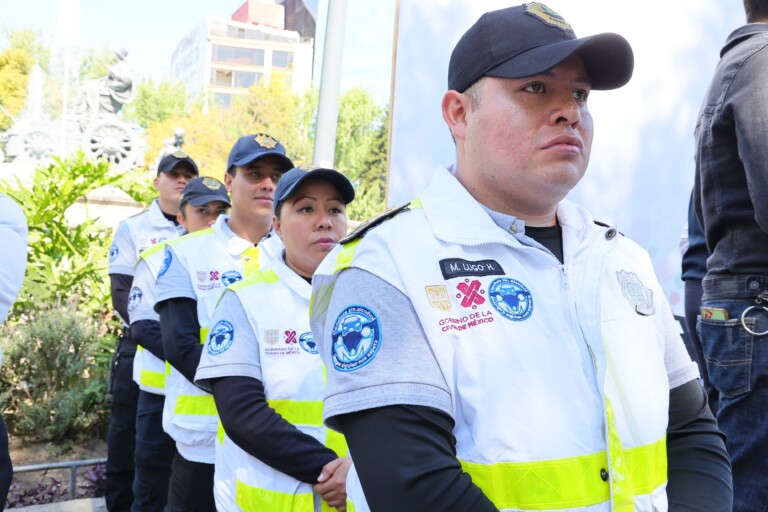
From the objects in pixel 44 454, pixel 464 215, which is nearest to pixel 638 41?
pixel 464 215

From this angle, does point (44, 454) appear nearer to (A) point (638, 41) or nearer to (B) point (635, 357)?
(A) point (638, 41)

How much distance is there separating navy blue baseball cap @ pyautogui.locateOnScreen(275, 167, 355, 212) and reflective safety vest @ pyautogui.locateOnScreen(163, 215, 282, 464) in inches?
13.5

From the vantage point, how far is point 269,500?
2.50m

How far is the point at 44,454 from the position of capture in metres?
6.39

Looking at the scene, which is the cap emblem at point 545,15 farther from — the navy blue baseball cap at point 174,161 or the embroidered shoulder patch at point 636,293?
the navy blue baseball cap at point 174,161

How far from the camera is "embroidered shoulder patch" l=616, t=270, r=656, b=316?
169 centimetres

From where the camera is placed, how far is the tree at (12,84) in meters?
50.8

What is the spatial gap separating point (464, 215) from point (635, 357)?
0.46 m

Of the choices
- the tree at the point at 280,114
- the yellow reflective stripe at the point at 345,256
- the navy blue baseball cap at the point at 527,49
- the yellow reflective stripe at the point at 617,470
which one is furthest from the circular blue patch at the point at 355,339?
the tree at the point at 280,114

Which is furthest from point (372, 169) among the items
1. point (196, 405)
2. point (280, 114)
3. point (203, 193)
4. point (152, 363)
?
point (196, 405)

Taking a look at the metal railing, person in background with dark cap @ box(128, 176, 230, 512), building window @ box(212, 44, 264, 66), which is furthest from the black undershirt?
building window @ box(212, 44, 264, 66)

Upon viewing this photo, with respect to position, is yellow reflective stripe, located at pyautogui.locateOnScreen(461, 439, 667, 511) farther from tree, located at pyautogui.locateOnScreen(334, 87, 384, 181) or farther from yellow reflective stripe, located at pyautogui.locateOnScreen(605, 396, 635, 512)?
tree, located at pyautogui.locateOnScreen(334, 87, 384, 181)

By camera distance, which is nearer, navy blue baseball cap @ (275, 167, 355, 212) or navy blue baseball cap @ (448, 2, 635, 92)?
navy blue baseball cap @ (448, 2, 635, 92)

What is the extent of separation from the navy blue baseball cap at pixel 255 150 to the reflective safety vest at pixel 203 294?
358 millimetres
